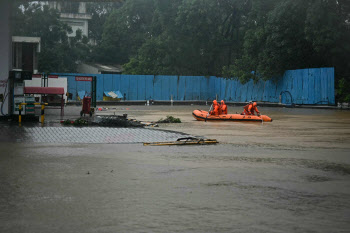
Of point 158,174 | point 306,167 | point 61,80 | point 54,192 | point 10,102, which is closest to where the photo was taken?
point 54,192

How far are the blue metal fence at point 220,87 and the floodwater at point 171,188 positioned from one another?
33.0 meters

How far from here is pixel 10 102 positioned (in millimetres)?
24328

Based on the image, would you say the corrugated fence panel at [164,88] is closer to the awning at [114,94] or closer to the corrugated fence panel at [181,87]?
the corrugated fence panel at [181,87]

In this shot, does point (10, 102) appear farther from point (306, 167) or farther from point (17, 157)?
point (306, 167)

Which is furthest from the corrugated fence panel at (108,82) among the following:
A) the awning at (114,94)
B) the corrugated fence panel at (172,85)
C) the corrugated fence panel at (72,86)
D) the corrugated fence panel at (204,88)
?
the corrugated fence panel at (204,88)

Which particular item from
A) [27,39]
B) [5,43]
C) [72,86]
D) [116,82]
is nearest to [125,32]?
[116,82]

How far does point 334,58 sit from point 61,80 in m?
22.0

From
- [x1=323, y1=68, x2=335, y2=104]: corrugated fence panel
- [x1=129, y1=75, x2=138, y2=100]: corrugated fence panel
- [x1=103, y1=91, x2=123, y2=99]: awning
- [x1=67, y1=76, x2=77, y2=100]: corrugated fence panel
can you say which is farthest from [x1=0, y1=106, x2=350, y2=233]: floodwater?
[x1=129, y1=75, x2=138, y2=100]: corrugated fence panel

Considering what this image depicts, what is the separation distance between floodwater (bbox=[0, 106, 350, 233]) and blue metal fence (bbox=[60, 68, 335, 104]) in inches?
1300

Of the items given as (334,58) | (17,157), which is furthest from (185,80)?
(17,157)

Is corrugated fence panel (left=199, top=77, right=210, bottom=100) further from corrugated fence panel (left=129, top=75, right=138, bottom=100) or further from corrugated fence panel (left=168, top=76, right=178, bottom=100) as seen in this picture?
corrugated fence panel (left=129, top=75, right=138, bottom=100)

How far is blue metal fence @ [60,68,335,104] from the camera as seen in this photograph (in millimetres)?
47312

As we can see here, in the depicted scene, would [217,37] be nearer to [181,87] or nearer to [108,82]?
[181,87]

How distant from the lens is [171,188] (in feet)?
30.2
